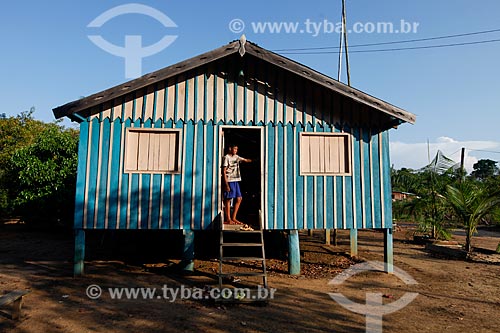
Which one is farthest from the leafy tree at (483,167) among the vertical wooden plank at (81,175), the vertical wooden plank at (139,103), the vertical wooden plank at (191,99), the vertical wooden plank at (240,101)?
the vertical wooden plank at (81,175)

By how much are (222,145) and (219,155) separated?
250 millimetres

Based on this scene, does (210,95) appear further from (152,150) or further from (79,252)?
(79,252)

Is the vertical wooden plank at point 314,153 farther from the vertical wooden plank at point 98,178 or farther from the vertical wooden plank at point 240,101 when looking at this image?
the vertical wooden plank at point 98,178

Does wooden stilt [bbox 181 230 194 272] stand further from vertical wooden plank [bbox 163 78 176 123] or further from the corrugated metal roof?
the corrugated metal roof

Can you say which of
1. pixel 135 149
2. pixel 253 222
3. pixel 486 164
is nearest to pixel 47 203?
pixel 135 149

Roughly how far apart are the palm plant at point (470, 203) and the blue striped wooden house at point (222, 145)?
4.77 metres

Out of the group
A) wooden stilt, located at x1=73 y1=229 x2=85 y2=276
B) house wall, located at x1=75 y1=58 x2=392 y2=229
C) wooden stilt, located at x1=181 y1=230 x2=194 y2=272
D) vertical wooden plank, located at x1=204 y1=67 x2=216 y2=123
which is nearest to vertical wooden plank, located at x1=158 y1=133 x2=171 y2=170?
house wall, located at x1=75 y1=58 x2=392 y2=229

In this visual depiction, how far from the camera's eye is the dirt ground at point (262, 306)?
527cm

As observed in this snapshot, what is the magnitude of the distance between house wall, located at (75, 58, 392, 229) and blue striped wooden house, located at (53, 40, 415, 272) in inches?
0.9

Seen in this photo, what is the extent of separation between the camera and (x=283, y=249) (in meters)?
11.1

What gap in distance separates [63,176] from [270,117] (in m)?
10.9

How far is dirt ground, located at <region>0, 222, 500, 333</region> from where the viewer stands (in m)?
5.27

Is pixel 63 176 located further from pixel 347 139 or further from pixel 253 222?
pixel 347 139

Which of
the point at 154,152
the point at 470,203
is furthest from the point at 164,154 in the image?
the point at 470,203
